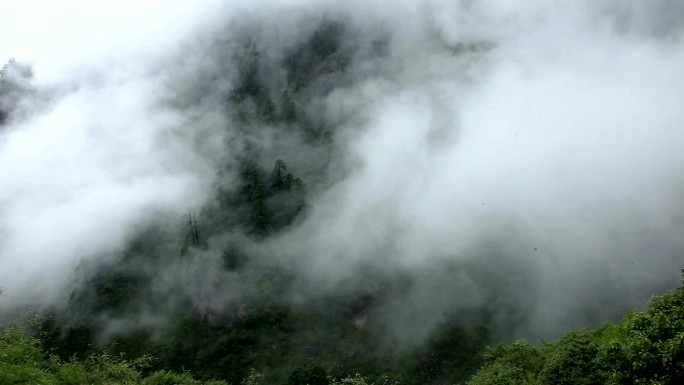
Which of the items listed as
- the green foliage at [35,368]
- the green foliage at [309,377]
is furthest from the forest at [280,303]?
the green foliage at [35,368]

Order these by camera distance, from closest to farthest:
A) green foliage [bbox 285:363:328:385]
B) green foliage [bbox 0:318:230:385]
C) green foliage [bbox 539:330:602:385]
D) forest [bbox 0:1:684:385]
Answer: green foliage [bbox 0:318:230:385]
green foliage [bbox 539:330:602:385]
green foliage [bbox 285:363:328:385]
forest [bbox 0:1:684:385]

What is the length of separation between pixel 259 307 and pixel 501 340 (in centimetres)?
6603

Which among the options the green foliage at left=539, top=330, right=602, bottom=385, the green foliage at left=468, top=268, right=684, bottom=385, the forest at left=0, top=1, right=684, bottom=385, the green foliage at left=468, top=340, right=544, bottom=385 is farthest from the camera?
the forest at left=0, top=1, right=684, bottom=385

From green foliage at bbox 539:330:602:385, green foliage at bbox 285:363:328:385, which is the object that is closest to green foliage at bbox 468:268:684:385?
green foliage at bbox 539:330:602:385

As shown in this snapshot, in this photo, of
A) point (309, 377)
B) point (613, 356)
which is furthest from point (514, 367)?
point (309, 377)

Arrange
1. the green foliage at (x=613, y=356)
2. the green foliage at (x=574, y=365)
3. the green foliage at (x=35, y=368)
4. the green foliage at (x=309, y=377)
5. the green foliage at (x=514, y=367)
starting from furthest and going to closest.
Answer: the green foliage at (x=309, y=377), the green foliage at (x=514, y=367), the green foliage at (x=574, y=365), the green foliage at (x=35, y=368), the green foliage at (x=613, y=356)

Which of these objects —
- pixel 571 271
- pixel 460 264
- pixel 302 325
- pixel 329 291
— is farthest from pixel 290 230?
pixel 571 271

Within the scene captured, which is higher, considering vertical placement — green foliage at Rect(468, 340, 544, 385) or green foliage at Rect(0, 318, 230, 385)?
green foliage at Rect(0, 318, 230, 385)

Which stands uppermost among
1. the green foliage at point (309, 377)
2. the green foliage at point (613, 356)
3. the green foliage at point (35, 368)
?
the green foliage at point (309, 377)

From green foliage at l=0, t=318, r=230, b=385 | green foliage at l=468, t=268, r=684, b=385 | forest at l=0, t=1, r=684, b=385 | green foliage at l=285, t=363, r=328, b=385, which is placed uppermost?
forest at l=0, t=1, r=684, b=385

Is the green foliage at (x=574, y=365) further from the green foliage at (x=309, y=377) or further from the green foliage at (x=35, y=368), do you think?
the green foliage at (x=309, y=377)

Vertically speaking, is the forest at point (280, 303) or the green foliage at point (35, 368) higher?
the forest at point (280, 303)

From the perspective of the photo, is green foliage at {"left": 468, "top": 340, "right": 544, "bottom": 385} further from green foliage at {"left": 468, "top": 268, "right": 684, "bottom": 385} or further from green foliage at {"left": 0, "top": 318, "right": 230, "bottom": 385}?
green foliage at {"left": 0, "top": 318, "right": 230, "bottom": 385}

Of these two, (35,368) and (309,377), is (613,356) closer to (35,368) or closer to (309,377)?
(35,368)
